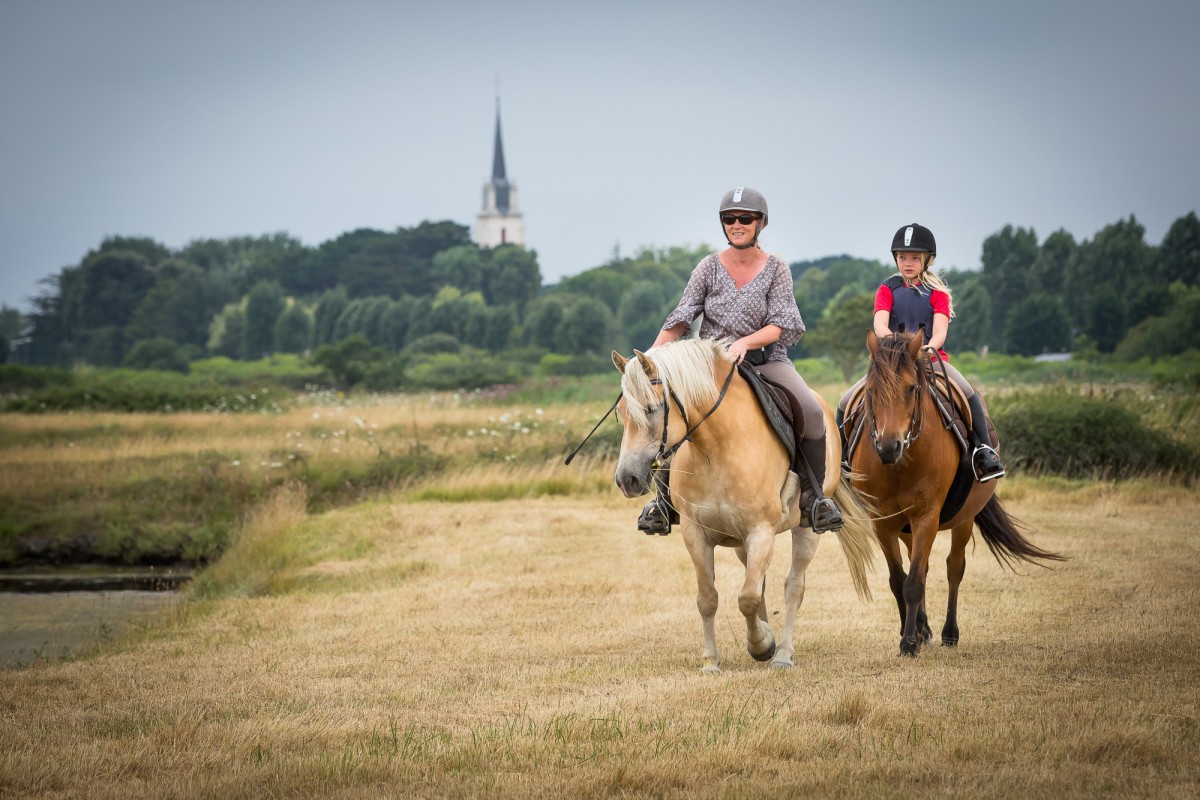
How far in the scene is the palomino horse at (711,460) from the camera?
708 cm

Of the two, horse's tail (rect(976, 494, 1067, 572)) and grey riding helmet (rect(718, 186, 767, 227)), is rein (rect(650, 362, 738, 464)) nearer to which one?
grey riding helmet (rect(718, 186, 767, 227))

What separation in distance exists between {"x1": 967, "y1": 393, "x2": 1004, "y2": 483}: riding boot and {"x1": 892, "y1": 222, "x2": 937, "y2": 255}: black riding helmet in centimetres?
127

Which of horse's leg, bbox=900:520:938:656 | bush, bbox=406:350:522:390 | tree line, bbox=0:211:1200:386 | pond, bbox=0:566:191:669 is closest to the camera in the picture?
horse's leg, bbox=900:520:938:656

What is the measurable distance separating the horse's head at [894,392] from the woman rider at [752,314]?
15.0 inches

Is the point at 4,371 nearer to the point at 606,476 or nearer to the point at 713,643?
the point at 606,476

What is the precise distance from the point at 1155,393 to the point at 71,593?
2096cm

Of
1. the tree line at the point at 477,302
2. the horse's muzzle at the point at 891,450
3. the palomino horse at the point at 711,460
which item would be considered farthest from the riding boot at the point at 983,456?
the tree line at the point at 477,302

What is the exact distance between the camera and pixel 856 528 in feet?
30.1

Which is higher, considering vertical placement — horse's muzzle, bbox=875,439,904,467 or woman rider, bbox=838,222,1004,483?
woman rider, bbox=838,222,1004,483

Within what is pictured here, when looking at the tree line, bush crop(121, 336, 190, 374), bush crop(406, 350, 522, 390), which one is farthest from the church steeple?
bush crop(406, 350, 522, 390)

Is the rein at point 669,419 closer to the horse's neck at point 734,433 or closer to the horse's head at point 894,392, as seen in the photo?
the horse's neck at point 734,433

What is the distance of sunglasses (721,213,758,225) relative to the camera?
8.19m

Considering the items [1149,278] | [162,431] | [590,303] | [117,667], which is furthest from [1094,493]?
[590,303]

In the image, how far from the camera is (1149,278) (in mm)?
60531
